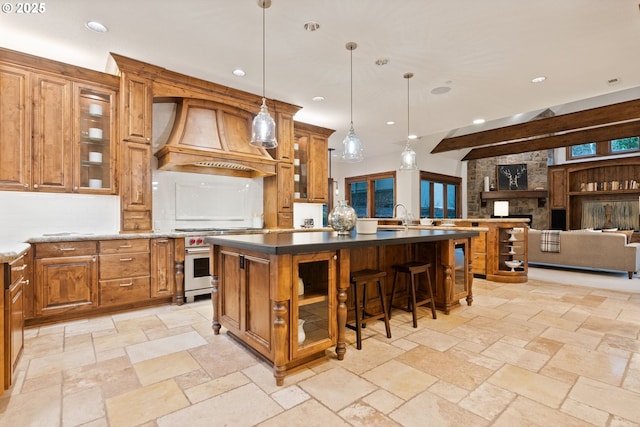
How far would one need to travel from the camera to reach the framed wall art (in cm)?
1092

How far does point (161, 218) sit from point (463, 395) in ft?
13.1

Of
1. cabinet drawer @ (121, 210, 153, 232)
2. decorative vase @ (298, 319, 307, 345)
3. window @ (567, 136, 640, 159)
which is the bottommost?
decorative vase @ (298, 319, 307, 345)

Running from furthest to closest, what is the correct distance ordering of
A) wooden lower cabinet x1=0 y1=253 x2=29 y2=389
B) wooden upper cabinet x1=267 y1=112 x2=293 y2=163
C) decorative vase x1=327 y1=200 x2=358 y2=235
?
wooden upper cabinet x1=267 y1=112 x2=293 y2=163 < decorative vase x1=327 y1=200 x2=358 y2=235 < wooden lower cabinet x1=0 y1=253 x2=29 y2=389

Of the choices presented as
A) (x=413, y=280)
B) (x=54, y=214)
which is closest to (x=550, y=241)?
(x=413, y=280)

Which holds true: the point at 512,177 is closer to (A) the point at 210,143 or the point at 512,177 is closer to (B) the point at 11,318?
(A) the point at 210,143

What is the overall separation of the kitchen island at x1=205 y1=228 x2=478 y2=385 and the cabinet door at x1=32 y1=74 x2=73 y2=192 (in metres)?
2.15

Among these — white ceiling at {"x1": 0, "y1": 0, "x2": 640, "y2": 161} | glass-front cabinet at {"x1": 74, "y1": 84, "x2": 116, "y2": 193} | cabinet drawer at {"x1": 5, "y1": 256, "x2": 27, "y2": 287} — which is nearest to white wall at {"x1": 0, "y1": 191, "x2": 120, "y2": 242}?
glass-front cabinet at {"x1": 74, "y1": 84, "x2": 116, "y2": 193}

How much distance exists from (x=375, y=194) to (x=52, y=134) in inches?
299

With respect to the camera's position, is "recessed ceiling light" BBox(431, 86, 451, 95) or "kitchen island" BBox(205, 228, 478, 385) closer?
"kitchen island" BBox(205, 228, 478, 385)

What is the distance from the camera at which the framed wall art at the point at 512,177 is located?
430 inches

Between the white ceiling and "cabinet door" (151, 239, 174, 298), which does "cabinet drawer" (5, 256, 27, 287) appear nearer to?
"cabinet door" (151, 239, 174, 298)

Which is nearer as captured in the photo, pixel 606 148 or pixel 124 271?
pixel 124 271

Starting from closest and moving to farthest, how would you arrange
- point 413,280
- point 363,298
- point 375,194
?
point 363,298 → point 413,280 → point 375,194

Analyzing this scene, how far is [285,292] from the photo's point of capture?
6.74 ft
